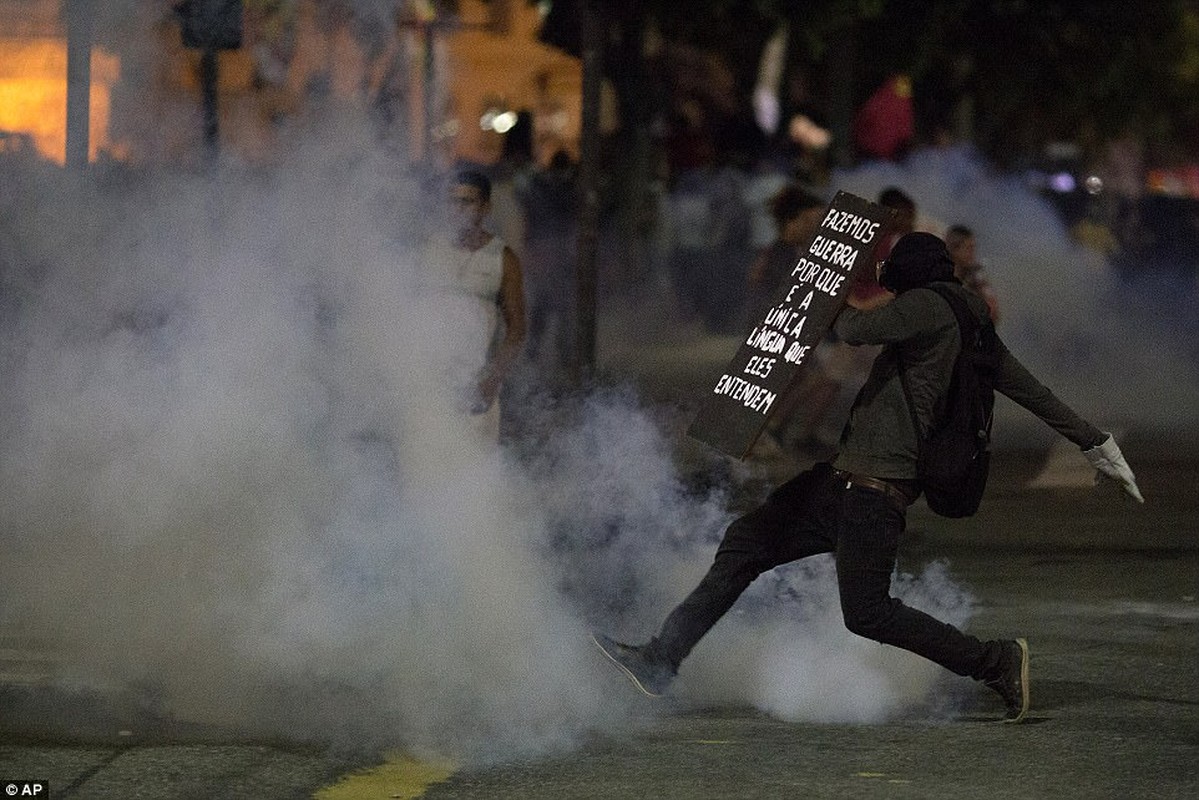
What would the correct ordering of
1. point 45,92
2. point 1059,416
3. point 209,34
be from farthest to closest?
point 209,34 → point 45,92 → point 1059,416

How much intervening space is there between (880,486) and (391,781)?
1.63 meters

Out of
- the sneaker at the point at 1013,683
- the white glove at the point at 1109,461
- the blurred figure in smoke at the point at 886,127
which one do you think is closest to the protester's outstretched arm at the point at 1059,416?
the white glove at the point at 1109,461

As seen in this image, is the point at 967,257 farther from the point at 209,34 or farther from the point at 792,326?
the point at 792,326

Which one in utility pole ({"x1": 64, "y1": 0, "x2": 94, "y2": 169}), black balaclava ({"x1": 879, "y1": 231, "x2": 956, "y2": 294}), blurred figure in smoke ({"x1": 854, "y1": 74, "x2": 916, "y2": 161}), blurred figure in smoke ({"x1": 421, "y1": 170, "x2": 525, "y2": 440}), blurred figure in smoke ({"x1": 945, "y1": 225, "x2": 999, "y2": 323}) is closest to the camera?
black balaclava ({"x1": 879, "y1": 231, "x2": 956, "y2": 294})

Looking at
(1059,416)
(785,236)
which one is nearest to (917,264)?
(1059,416)

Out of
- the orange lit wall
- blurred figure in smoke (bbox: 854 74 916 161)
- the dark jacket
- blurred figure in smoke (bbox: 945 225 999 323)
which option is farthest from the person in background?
blurred figure in smoke (bbox: 854 74 916 161)

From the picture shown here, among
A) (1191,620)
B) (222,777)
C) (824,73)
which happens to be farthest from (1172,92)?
(222,777)

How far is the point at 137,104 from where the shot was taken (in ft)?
26.8

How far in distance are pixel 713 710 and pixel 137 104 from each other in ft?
10.5

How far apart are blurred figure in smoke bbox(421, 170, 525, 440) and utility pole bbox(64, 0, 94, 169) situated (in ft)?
4.09

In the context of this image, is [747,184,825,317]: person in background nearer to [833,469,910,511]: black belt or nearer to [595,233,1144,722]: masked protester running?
[595,233,1144,722]: masked protester running

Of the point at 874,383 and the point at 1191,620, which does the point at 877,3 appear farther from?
the point at 874,383

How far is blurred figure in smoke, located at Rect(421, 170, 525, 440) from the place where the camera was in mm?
7855

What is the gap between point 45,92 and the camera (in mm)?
7891
